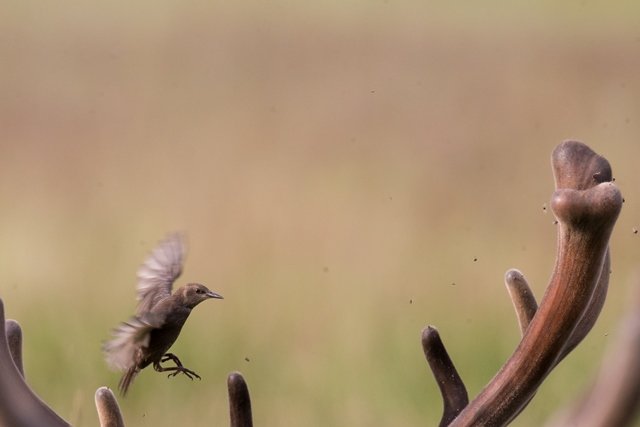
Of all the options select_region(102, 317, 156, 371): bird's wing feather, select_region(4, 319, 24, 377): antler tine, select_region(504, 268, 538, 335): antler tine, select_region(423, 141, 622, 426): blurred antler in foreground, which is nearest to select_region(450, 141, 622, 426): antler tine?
select_region(423, 141, 622, 426): blurred antler in foreground

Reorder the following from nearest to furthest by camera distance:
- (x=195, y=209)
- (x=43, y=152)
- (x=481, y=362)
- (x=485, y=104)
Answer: (x=481, y=362), (x=195, y=209), (x=43, y=152), (x=485, y=104)

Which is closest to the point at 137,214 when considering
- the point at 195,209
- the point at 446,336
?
the point at 195,209

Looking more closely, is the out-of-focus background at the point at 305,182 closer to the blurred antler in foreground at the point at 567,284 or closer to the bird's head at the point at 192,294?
the bird's head at the point at 192,294

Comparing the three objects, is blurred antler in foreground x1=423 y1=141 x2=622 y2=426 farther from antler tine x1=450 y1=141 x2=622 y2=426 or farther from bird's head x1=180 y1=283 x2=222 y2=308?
bird's head x1=180 y1=283 x2=222 y2=308

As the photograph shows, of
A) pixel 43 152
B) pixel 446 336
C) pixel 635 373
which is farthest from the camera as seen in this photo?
pixel 43 152

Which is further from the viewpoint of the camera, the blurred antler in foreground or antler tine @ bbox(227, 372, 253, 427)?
antler tine @ bbox(227, 372, 253, 427)

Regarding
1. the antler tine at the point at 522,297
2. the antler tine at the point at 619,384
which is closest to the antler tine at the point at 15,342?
the antler tine at the point at 522,297

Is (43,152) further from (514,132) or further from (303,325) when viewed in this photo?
(303,325)
